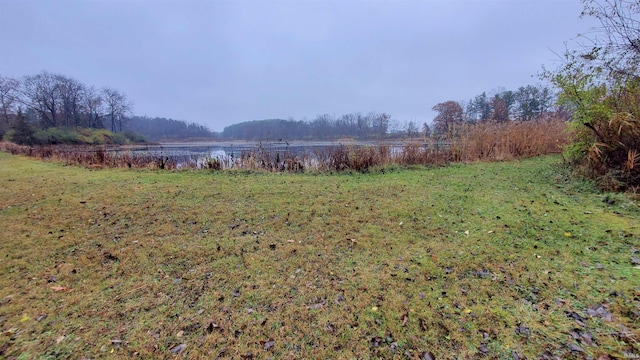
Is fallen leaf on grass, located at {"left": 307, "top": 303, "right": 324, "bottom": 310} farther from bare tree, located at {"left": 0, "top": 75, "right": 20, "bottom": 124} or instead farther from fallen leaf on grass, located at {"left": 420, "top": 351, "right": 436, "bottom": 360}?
Answer: bare tree, located at {"left": 0, "top": 75, "right": 20, "bottom": 124}

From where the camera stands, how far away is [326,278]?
2311 mm

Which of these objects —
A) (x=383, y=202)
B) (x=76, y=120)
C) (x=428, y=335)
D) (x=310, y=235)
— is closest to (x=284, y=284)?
(x=310, y=235)

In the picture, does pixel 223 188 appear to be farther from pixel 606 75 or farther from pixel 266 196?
pixel 606 75

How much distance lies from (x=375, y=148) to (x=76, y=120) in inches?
2153

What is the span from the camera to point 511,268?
→ 229 cm

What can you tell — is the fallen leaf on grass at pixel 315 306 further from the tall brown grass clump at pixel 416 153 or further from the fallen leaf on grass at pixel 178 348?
the tall brown grass clump at pixel 416 153

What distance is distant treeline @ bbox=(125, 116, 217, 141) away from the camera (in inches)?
2434

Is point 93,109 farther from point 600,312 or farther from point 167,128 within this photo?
point 600,312

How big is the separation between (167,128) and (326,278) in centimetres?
7546

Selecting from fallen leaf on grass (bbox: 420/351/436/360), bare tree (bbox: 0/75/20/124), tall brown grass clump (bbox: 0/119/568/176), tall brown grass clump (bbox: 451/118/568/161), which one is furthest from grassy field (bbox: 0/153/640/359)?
bare tree (bbox: 0/75/20/124)

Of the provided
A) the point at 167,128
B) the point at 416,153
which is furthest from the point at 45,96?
the point at 416,153

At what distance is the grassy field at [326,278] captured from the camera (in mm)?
1603

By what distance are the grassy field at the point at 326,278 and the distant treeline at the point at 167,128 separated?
65.7 metres

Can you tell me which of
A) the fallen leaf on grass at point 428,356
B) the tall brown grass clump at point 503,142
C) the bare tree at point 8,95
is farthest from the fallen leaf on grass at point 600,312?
the bare tree at point 8,95
